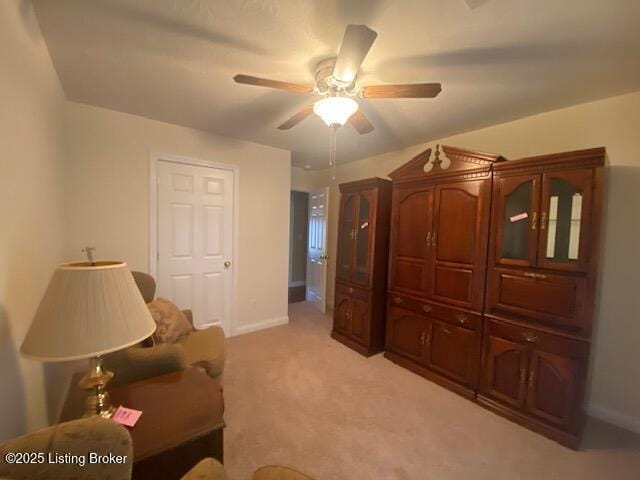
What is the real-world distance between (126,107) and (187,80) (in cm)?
99

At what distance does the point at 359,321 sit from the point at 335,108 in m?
2.32

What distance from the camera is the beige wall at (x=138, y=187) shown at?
2545 millimetres

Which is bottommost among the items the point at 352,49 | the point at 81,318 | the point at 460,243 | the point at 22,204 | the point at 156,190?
the point at 81,318

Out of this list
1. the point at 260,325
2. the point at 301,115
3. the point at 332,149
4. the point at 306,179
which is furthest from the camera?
the point at 306,179

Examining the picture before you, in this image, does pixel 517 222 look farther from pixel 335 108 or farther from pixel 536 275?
pixel 335 108

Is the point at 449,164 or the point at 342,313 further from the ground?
the point at 449,164

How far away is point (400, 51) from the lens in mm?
1628

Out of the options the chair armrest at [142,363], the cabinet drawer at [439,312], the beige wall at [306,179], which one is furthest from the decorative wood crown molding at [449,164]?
the chair armrest at [142,363]

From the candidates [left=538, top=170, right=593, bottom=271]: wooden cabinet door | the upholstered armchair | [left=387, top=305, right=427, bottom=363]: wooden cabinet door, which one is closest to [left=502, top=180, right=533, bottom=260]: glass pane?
[left=538, top=170, right=593, bottom=271]: wooden cabinet door

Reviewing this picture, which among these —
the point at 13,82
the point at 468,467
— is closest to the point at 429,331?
the point at 468,467

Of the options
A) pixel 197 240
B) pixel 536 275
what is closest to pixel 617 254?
pixel 536 275

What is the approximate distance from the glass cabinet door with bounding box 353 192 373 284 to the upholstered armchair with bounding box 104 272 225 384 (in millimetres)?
1615

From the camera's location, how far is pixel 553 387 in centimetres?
190

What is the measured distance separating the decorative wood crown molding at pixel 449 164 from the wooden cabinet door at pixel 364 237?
393 mm
